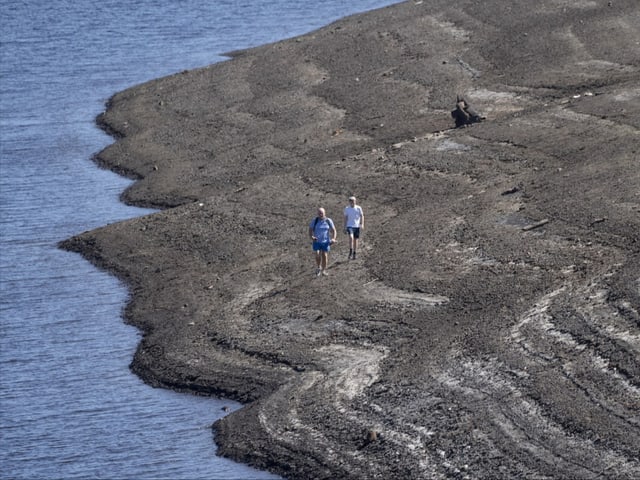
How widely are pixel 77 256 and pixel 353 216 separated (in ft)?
33.4

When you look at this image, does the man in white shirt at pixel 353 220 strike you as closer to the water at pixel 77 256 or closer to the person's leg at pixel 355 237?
the person's leg at pixel 355 237

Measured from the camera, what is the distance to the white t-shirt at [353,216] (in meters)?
33.0

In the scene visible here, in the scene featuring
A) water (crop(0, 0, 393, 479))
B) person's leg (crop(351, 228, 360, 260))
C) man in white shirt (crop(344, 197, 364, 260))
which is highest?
man in white shirt (crop(344, 197, 364, 260))

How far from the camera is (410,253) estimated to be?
33406mm

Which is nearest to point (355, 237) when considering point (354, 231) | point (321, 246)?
point (354, 231)

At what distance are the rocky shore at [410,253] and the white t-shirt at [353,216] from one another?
1.12m

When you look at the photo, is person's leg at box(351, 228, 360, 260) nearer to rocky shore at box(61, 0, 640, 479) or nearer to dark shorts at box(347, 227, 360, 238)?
dark shorts at box(347, 227, 360, 238)

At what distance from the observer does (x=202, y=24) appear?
79.6 meters

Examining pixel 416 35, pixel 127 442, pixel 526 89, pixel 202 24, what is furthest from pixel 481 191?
pixel 202 24

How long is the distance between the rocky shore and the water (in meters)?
0.78

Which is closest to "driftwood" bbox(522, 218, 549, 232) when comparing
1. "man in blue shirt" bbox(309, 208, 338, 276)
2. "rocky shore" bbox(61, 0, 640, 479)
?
"rocky shore" bbox(61, 0, 640, 479)

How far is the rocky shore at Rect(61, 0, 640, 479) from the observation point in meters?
25.1

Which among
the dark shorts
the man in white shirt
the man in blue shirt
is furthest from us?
the dark shorts

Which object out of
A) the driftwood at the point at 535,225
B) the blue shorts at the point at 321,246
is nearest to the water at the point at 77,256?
the blue shorts at the point at 321,246
